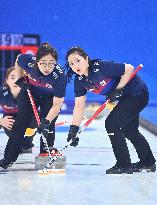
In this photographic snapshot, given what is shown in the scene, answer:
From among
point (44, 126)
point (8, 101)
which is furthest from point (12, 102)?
point (44, 126)

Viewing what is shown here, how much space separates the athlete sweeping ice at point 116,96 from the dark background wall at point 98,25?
8007 mm

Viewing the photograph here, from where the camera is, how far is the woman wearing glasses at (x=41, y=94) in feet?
9.72

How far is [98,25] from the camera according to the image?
37.1ft

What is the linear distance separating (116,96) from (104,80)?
0.37 feet

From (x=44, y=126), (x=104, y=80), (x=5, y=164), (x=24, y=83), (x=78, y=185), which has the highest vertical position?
Answer: (x=104, y=80)

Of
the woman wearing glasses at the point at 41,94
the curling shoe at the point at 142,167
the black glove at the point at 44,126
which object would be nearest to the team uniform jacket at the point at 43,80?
the woman wearing glasses at the point at 41,94

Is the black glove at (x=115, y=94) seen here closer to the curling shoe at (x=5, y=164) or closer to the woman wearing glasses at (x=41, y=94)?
the woman wearing glasses at (x=41, y=94)

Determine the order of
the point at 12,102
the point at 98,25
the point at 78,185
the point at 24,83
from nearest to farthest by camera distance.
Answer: the point at 78,185 → the point at 24,83 → the point at 12,102 → the point at 98,25

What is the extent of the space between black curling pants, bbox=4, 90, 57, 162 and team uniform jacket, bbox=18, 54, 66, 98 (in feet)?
0.17

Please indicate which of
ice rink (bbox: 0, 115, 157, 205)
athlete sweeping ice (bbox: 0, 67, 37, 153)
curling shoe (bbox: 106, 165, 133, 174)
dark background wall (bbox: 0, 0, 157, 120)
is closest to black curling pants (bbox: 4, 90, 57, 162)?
ice rink (bbox: 0, 115, 157, 205)

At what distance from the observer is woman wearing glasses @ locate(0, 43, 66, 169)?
2.96m

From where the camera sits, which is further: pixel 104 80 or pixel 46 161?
pixel 46 161

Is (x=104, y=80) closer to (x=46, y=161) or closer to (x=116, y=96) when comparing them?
(x=116, y=96)

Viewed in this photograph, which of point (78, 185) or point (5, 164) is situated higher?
point (78, 185)
